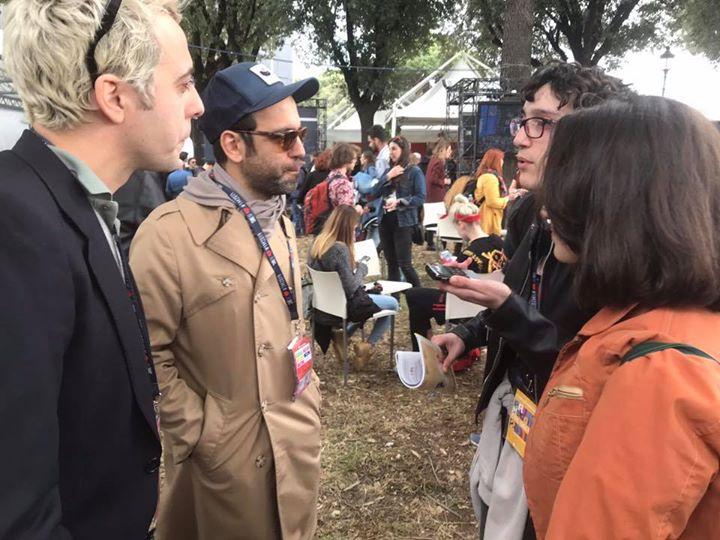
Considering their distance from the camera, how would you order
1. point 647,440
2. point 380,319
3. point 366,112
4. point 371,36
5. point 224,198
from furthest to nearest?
point 366,112 < point 371,36 < point 380,319 < point 224,198 < point 647,440

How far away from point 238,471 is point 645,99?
62.1 inches

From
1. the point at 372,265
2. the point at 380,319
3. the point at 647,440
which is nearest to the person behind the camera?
the point at 647,440

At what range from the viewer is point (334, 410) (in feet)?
14.4

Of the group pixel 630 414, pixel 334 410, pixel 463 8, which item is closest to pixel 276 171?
pixel 630 414

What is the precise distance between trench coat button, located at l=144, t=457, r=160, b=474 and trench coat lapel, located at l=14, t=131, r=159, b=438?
173 millimetres

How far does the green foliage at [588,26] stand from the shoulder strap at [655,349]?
784 inches

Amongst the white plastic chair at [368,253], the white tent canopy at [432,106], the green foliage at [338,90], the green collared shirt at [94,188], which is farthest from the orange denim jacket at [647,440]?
the green foliage at [338,90]

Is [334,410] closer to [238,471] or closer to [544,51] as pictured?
[238,471]

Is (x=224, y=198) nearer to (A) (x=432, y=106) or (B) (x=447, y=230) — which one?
(B) (x=447, y=230)

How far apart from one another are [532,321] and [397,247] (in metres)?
5.51

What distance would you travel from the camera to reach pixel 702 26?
2164cm

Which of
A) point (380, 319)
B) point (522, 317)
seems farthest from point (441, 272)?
point (380, 319)

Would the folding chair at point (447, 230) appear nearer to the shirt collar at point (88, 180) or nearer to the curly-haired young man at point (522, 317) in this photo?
the curly-haired young man at point (522, 317)

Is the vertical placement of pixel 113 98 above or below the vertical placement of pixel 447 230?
above
